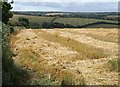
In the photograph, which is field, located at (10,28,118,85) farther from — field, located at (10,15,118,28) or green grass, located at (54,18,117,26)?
green grass, located at (54,18,117,26)

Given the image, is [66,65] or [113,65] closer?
[113,65]

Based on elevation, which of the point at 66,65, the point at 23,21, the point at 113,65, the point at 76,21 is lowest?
the point at 23,21

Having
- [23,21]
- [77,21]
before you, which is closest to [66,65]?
[77,21]

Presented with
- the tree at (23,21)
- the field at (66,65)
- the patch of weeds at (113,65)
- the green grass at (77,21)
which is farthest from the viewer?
the tree at (23,21)

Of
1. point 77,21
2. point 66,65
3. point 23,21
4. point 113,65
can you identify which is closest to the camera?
point 113,65

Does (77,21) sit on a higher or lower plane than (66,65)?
lower

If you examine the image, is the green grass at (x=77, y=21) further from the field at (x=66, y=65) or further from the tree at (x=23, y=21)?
the field at (x=66, y=65)

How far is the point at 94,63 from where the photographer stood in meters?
15.6

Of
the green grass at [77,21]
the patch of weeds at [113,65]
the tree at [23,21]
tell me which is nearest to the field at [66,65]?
the patch of weeds at [113,65]

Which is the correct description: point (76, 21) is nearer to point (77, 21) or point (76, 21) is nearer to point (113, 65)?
point (77, 21)

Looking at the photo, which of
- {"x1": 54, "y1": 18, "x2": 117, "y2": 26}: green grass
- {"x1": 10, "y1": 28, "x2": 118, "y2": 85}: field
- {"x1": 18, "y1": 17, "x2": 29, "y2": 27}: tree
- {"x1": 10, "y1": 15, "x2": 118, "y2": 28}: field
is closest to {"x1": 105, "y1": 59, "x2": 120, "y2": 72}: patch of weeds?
{"x1": 10, "y1": 28, "x2": 118, "y2": 85}: field

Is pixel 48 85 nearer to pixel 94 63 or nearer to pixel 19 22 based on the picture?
pixel 94 63

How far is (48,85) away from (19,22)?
1529 inches

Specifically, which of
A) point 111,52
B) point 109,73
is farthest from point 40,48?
point 109,73
